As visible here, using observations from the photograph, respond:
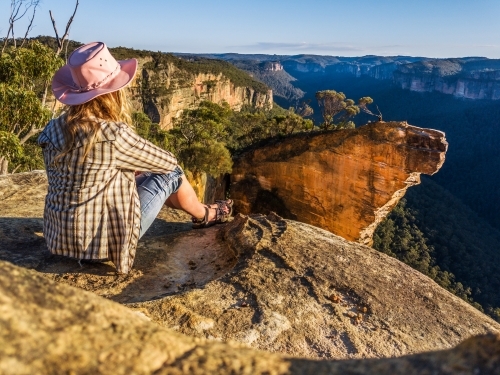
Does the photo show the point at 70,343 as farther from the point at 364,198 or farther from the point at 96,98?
the point at 364,198

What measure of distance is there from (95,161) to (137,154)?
31 centimetres

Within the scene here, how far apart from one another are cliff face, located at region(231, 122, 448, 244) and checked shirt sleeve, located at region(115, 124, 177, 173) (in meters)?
11.1

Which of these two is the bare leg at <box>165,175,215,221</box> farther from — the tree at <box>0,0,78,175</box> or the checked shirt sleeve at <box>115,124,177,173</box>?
the tree at <box>0,0,78,175</box>

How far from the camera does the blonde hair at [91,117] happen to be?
2791mm

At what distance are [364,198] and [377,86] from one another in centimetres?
12829

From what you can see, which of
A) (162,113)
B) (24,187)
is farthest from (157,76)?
(24,187)

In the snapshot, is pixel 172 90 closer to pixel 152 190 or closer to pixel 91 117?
pixel 152 190

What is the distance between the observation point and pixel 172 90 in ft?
176

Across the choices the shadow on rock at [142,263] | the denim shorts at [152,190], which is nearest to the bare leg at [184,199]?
the denim shorts at [152,190]

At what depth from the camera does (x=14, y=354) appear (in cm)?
100

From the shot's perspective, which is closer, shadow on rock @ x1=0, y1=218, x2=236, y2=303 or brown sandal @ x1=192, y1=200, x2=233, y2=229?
shadow on rock @ x1=0, y1=218, x2=236, y2=303

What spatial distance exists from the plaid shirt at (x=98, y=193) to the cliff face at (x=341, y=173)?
440 inches

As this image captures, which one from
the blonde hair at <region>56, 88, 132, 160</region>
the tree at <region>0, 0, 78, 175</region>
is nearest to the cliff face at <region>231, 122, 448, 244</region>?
the tree at <region>0, 0, 78, 175</region>

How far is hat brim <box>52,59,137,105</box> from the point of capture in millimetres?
2820
